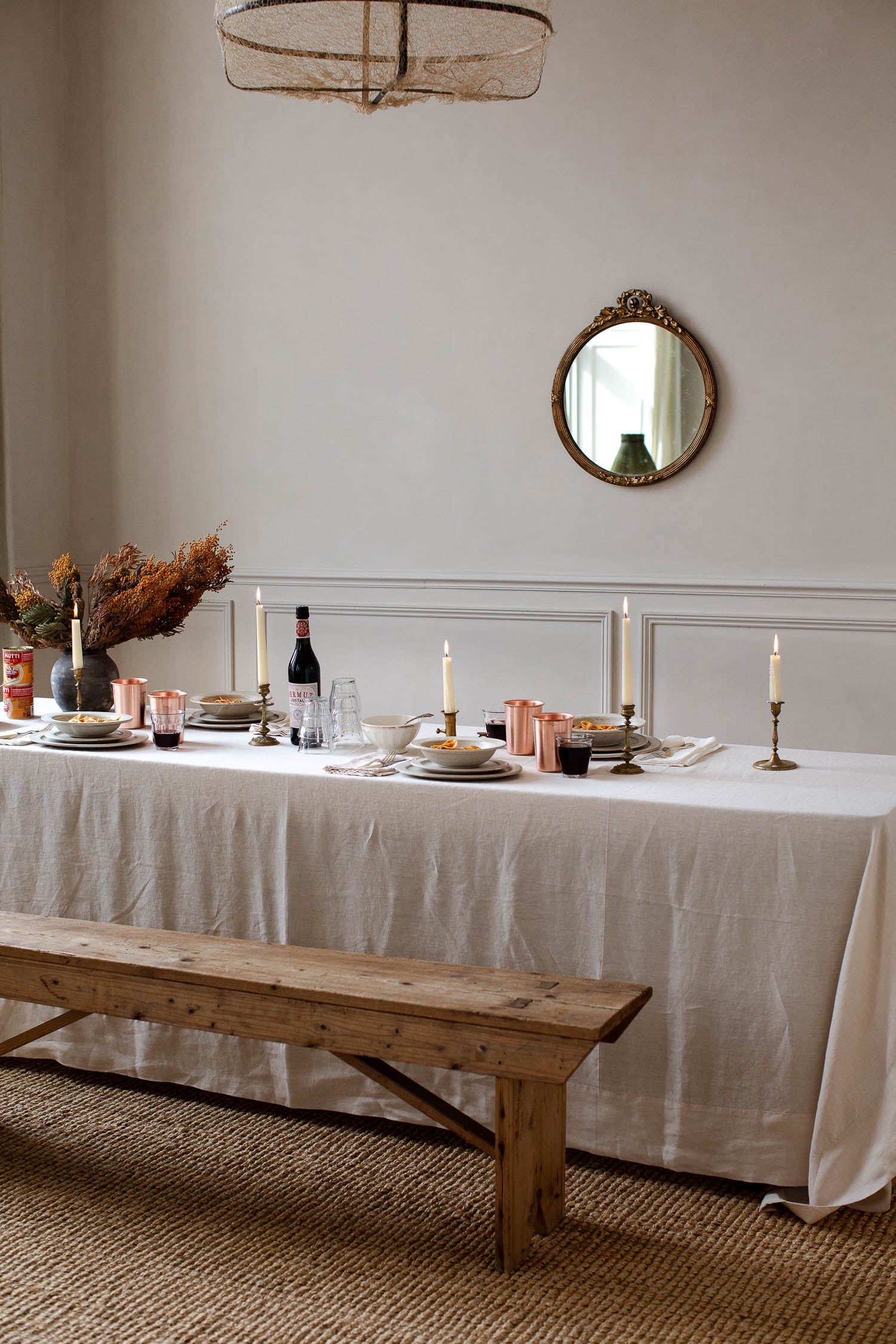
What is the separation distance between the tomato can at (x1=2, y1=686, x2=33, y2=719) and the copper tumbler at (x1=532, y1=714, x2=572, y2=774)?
4.25 ft

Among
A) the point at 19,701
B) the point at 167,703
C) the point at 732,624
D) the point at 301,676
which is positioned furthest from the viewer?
the point at 732,624

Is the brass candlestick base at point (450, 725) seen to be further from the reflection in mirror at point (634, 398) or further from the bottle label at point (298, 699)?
the reflection in mirror at point (634, 398)

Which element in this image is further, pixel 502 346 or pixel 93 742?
pixel 502 346

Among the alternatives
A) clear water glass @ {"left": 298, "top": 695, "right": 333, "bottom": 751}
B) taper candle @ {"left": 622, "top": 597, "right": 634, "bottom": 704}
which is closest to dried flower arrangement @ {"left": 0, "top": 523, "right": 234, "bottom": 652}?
clear water glass @ {"left": 298, "top": 695, "right": 333, "bottom": 751}

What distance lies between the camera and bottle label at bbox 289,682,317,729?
8.38 feet

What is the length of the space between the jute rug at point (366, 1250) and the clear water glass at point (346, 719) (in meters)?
0.74

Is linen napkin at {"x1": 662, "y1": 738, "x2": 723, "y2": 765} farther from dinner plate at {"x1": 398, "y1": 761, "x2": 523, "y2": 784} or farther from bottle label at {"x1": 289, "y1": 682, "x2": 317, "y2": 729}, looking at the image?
bottle label at {"x1": 289, "y1": 682, "x2": 317, "y2": 729}

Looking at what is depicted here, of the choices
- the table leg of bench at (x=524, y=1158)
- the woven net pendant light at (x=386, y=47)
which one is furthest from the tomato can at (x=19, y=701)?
the table leg of bench at (x=524, y=1158)

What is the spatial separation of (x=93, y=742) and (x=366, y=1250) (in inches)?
45.0

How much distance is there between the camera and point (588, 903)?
212cm

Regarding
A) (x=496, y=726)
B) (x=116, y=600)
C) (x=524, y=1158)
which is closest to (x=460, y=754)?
(x=496, y=726)

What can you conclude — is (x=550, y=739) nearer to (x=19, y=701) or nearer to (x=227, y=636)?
(x=19, y=701)

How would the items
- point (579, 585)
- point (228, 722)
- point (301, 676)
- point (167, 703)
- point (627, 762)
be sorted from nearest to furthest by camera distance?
point (627, 762) → point (167, 703) → point (301, 676) → point (228, 722) → point (579, 585)

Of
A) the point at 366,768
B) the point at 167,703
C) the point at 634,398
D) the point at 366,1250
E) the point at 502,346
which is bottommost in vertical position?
the point at 366,1250
